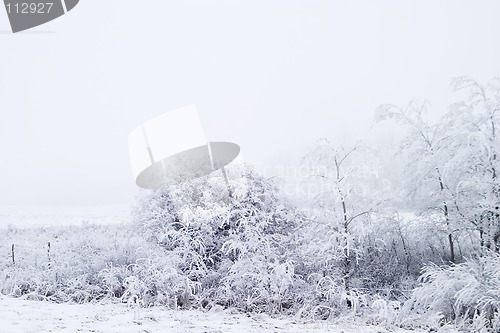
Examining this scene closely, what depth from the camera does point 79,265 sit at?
47.2 ft

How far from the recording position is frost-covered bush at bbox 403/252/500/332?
379 inches

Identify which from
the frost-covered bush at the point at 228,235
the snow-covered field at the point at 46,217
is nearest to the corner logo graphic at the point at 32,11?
the frost-covered bush at the point at 228,235

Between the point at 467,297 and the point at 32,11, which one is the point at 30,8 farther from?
the point at 467,297

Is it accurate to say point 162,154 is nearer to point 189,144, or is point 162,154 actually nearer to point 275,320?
point 189,144

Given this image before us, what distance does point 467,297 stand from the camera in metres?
10.2

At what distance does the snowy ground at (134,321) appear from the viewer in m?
8.30

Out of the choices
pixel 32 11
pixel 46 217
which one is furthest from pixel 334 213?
pixel 46 217

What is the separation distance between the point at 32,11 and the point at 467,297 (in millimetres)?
18914

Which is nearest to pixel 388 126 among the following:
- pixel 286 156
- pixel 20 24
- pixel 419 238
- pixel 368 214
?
pixel 286 156

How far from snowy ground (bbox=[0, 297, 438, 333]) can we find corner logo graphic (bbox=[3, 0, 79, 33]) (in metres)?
10.8

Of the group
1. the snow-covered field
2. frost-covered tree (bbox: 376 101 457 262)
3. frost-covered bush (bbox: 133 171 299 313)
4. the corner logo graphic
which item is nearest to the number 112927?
the corner logo graphic

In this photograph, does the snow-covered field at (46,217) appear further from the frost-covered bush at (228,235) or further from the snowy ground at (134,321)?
the snowy ground at (134,321)

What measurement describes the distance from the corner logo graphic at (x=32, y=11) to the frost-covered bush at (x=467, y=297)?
16.2 m

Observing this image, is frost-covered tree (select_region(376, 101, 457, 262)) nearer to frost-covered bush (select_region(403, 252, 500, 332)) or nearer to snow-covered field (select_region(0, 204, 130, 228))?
frost-covered bush (select_region(403, 252, 500, 332))
